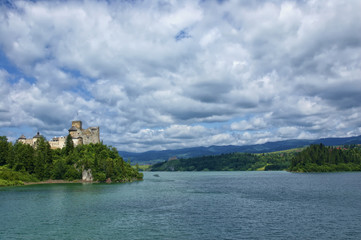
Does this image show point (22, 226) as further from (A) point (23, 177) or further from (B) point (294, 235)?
(A) point (23, 177)

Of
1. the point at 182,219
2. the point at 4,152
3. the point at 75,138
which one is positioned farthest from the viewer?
the point at 75,138

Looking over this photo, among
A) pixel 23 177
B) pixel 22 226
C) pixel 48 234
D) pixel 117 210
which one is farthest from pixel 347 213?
pixel 23 177

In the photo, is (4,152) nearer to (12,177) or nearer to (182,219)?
(12,177)

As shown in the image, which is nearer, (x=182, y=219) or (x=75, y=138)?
(x=182, y=219)

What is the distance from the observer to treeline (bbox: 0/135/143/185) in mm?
138250

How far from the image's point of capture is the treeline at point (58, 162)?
13825 cm

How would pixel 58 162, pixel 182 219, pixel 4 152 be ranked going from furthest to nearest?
pixel 58 162 → pixel 4 152 → pixel 182 219

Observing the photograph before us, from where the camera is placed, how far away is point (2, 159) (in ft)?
463

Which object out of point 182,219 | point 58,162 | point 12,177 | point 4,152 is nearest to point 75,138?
point 58,162

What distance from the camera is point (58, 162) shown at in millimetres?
143875

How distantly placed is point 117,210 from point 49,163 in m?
98.8

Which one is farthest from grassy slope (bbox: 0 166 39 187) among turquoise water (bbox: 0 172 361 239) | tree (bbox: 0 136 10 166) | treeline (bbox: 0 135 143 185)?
turquoise water (bbox: 0 172 361 239)

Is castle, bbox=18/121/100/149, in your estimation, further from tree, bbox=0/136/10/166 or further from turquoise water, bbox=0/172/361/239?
turquoise water, bbox=0/172/361/239

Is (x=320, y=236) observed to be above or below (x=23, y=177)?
below
